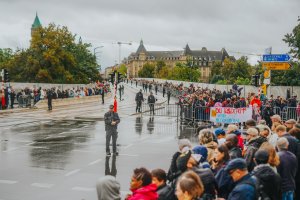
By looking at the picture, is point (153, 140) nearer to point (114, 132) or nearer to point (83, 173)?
point (114, 132)

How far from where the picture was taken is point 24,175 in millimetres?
11797

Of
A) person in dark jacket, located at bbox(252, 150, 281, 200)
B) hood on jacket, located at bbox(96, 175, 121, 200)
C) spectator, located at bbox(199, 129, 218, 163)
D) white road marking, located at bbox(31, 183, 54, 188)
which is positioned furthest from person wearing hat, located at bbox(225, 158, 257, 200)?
white road marking, located at bbox(31, 183, 54, 188)

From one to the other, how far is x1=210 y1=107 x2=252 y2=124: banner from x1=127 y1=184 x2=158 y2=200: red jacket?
15.5m

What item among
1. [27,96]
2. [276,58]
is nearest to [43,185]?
[276,58]

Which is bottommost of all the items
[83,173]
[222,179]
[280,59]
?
[83,173]

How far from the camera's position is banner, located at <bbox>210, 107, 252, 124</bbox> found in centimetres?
2028

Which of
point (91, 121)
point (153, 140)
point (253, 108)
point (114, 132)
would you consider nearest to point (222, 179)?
point (114, 132)

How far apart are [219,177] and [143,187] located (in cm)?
137

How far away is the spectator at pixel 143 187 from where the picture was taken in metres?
5.19

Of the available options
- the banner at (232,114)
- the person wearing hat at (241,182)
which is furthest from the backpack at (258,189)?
the banner at (232,114)

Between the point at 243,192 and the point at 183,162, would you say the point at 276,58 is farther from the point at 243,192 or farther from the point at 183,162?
the point at 243,192

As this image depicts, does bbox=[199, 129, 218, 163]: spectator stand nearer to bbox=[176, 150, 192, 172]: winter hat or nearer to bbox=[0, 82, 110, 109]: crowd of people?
bbox=[176, 150, 192, 172]: winter hat

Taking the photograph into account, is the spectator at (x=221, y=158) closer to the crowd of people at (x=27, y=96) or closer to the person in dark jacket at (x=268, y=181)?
the person in dark jacket at (x=268, y=181)

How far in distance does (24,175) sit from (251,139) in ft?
21.4
